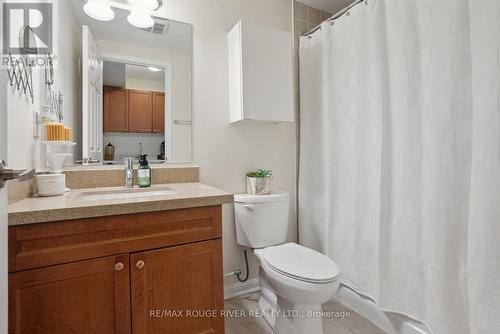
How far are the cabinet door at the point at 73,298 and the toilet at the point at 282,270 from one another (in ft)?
2.39

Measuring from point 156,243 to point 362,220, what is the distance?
3.87 ft

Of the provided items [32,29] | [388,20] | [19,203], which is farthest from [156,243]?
[388,20]

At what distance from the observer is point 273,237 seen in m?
1.70

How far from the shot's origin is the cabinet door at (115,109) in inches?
59.7

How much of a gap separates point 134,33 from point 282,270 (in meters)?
1.66

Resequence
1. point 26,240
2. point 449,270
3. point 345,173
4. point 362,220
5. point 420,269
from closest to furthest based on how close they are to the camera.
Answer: point 26,240, point 449,270, point 420,269, point 362,220, point 345,173

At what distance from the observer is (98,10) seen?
4.84ft

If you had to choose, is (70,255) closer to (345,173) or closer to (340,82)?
(345,173)

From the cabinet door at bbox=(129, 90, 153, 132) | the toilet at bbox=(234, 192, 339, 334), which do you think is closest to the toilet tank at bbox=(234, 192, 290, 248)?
the toilet at bbox=(234, 192, 339, 334)

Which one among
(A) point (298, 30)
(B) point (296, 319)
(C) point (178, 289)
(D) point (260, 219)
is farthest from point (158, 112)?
→ (B) point (296, 319)

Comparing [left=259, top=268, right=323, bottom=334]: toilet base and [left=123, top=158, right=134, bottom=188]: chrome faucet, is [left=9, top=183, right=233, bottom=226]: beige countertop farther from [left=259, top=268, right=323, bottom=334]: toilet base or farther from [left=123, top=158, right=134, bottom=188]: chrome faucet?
[left=259, top=268, right=323, bottom=334]: toilet base

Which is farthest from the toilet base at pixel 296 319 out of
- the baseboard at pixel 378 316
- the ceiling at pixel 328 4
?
the ceiling at pixel 328 4

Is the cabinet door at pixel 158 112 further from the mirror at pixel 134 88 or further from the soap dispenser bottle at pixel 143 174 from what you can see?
the soap dispenser bottle at pixel 143 174

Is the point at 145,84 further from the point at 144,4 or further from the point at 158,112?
the point at 144,4
